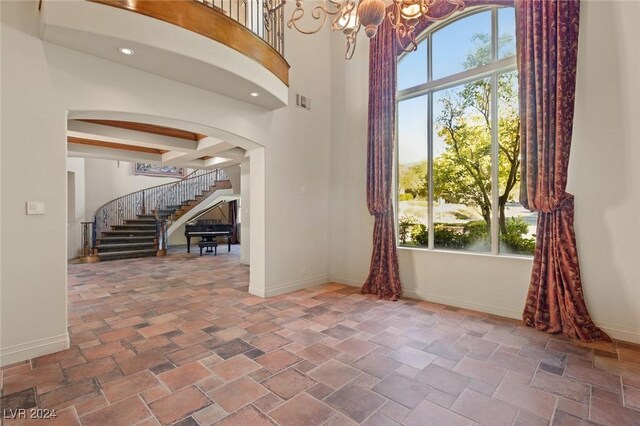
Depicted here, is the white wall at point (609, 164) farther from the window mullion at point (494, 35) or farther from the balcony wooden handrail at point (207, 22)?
the balcony wooden handrail at point (207, 22)

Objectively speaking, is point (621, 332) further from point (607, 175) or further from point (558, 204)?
point (607, 175)

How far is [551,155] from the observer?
10.7 ft

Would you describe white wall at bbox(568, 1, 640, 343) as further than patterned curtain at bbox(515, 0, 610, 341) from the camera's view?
No

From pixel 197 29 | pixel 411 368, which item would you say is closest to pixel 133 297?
pixel 197 29

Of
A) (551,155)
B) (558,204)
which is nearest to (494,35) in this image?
(551,155)

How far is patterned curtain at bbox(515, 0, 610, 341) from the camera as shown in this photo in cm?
317

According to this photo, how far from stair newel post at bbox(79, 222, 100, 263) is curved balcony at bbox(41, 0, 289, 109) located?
22.0 feet

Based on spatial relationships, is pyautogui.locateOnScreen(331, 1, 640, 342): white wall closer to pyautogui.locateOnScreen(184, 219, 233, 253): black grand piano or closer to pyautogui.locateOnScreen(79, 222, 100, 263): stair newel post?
pyautogui.locateOnScreen(184, 219, 233, 253): black grand piano

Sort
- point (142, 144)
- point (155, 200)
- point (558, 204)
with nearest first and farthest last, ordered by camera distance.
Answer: point (558, 204) < point (142, 144) < point (155, 200)

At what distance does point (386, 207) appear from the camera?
4.64 meters

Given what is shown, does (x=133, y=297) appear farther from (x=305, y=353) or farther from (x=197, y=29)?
(x=197, y=29)

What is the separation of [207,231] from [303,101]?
674cm

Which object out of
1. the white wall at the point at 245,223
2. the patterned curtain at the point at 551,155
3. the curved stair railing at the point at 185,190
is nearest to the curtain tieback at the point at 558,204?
the patterned curtain at the point at 551,155

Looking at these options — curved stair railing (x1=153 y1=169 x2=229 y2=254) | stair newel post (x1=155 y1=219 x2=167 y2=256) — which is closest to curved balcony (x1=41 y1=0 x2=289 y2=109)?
stair newel post (x1=155 y1=219 x2=167 y2=256)
